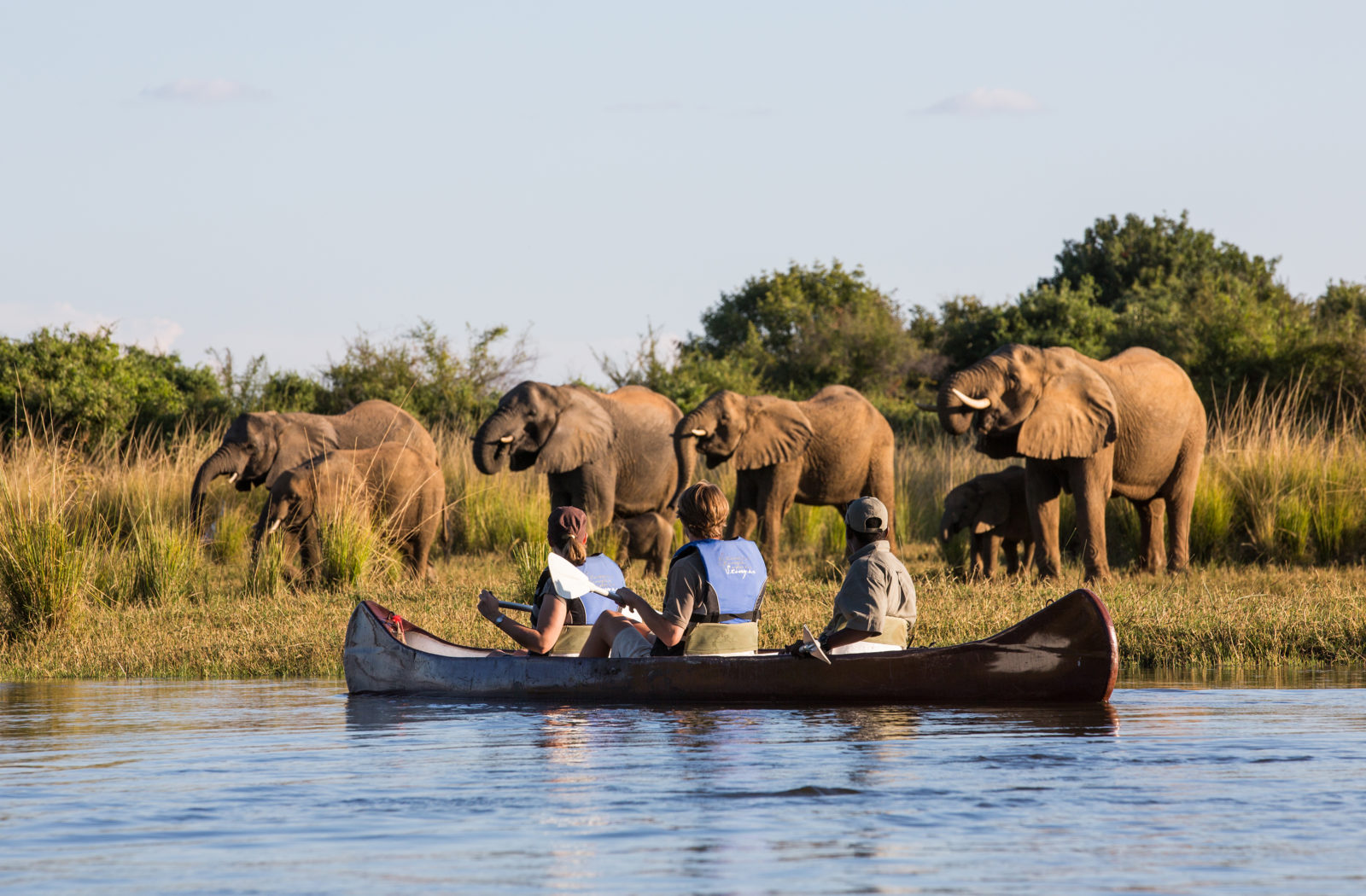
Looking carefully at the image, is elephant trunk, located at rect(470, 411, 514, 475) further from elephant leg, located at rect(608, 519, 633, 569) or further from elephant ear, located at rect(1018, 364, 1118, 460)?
elephant ear, located at rect(1018, 364, 1118, 460)

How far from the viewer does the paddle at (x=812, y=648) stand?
30.5 feet

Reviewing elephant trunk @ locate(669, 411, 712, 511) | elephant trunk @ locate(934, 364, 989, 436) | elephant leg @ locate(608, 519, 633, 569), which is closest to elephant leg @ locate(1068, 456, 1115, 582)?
elephant trunk @ locate(934, 364, 989, 436)

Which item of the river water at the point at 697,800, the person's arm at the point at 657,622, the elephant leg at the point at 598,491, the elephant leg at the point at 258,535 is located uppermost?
the elephant leg at the point at 598,491

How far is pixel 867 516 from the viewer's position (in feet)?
29.7

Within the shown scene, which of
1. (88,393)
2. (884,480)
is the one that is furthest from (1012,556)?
(88,393)

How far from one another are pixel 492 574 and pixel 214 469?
3648 mm

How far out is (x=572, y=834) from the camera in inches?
245

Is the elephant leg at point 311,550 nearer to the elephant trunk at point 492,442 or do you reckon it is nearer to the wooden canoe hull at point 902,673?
the elephant trunk at point 492,442

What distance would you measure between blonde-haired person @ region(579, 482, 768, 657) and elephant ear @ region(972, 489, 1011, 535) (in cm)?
870

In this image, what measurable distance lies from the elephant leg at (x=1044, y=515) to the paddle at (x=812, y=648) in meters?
7.14

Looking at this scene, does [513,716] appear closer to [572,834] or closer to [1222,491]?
[572,834]

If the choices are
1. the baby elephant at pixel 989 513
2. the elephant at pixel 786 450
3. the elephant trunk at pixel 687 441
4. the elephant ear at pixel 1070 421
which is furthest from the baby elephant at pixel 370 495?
the elephant ear at pixel 1070 421

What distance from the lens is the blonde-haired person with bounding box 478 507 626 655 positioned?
10148 millimetres

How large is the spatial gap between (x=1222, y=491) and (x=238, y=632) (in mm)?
10686
